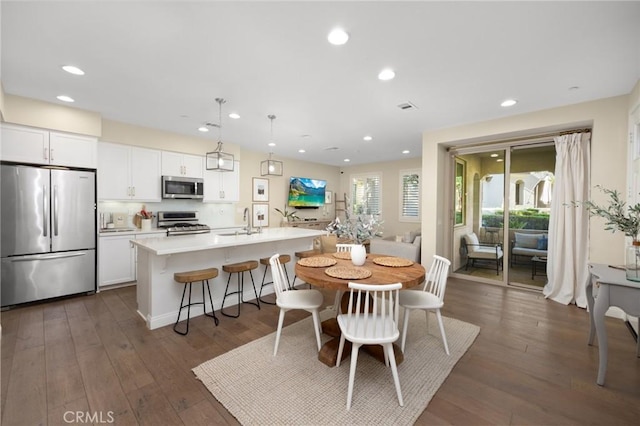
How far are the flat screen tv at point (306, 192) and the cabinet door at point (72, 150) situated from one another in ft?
14.4

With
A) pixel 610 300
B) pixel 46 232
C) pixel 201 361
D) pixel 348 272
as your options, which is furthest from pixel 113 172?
pixel 610 300

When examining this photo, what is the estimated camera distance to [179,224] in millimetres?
5094

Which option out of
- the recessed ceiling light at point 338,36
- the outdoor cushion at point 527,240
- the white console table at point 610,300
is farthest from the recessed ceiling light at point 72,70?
the outdoor cushion at point 527,240

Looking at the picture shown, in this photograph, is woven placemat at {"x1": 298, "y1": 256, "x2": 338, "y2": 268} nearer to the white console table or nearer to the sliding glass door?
the white console table

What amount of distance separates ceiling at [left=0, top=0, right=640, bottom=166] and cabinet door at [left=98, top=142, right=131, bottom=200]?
67 centimetres

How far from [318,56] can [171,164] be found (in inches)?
152

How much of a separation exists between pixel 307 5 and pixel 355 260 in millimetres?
2142

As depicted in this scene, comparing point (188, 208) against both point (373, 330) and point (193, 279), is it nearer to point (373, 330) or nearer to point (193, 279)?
point (193, 279)

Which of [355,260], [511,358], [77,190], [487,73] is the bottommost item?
[511,358]

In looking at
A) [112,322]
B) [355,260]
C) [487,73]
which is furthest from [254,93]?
[112,322]

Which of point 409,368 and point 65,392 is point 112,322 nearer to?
point 65,392

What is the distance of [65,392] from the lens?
1.94 metres

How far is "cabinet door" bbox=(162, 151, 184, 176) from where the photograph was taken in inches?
193

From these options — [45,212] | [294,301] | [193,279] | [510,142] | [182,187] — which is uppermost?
[510,142]
